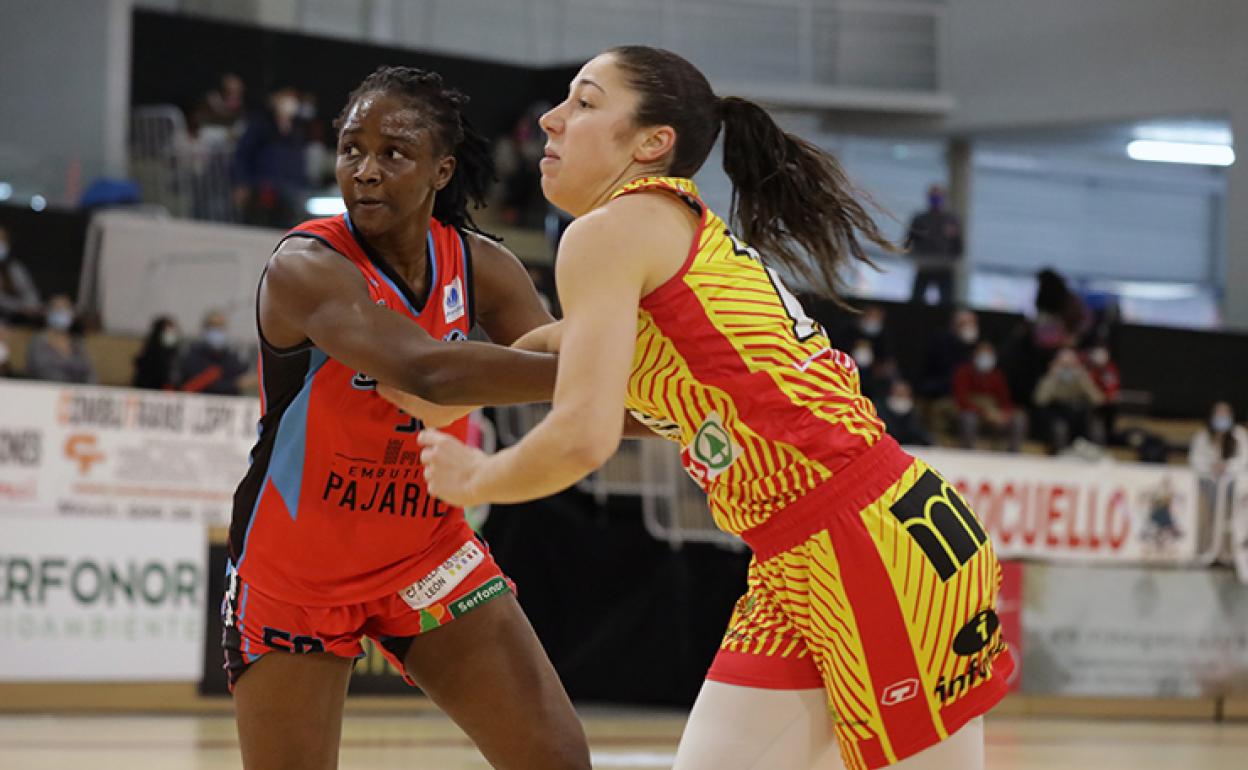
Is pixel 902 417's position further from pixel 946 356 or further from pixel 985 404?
pixel 946 356

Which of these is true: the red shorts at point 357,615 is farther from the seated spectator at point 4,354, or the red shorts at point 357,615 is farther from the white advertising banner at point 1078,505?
the white advertising banner at point 1078,505

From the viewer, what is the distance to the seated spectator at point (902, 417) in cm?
1305

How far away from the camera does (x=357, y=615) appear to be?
3689mm

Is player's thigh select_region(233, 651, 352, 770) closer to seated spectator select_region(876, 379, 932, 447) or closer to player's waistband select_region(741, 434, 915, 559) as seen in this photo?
player's waistband select_region(741, 434, 915, 559)

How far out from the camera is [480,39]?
20.0 m

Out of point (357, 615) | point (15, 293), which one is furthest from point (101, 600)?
point (357, 615)

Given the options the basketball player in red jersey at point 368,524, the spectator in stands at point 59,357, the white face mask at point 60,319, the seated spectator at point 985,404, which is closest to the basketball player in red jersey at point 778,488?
the basketball player in red jersey at point 368,524

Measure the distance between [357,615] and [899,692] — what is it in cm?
139

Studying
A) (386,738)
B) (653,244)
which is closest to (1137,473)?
(386,738)

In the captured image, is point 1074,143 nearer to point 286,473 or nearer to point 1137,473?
point 1137,473

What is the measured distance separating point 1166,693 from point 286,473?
402 inches

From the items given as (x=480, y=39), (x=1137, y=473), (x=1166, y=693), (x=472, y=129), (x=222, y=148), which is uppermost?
(x=480, y=39)

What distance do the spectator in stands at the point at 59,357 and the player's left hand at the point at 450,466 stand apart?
31.0 feet

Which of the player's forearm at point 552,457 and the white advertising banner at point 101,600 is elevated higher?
the player's forearm at point 552,457
